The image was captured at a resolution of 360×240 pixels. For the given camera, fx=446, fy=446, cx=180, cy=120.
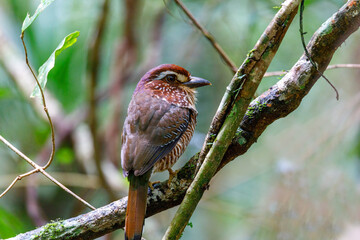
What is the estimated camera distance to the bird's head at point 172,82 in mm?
3283

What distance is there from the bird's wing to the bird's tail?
0.38ft

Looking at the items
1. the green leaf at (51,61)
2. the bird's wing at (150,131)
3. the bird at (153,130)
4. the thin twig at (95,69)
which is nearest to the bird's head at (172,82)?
the bird at (153,130)

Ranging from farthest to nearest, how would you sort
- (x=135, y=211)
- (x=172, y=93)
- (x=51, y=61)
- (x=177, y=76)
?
(x=177, y=76)
(x=172, y=93)
(x=135, y=211)
(x=51, y=61)

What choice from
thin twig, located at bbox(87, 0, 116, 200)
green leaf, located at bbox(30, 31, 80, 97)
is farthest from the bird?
thin twig, located at bbox(87, 0, 116, 200)

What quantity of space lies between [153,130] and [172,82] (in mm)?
626

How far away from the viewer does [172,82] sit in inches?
133

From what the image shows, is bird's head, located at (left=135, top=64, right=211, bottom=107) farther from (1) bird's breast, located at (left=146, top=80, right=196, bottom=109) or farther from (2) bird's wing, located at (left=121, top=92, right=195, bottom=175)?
(2) bird's wing, located at (left=121, top=92, right=195, bottom=175)

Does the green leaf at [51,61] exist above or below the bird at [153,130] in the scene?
above

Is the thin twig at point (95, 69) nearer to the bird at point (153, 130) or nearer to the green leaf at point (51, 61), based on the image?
the bird at point (153, 130)


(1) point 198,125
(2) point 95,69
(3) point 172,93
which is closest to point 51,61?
(3) point 172,93

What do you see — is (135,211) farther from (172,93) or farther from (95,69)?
(95,69)

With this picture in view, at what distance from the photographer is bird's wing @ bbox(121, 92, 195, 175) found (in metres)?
2.69

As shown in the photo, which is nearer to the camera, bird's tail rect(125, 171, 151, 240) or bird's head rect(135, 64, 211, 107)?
bird's tail rect(125, 171, 151, 240)

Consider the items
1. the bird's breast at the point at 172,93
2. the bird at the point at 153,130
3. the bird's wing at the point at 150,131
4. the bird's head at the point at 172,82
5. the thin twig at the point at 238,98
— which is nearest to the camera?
the thin twig at the point at 238,98
